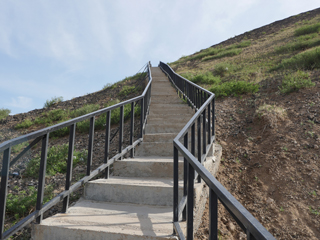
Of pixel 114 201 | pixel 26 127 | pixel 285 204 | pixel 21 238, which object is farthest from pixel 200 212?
pixel 26 127

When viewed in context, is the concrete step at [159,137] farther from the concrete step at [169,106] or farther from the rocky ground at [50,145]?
the concrete step at [169,106]

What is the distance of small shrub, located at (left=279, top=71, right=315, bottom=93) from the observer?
6.72m

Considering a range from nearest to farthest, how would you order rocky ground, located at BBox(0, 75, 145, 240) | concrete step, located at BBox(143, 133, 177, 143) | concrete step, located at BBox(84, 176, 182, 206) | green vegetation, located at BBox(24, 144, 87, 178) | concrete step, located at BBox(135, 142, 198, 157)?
1. concrete step, located at BBox(84, 176, 182, 206)
2. rocky ground, located at BBox(0, 75, 145, 240)
3. concrete step, located at BBox(135, 142, 198, 157)
4. concrete step, located at BBox(143, 133, 177, 143)
5. green vegetation, located at BBox(24, 144, 87, 178)

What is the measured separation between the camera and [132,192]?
304 centimetres

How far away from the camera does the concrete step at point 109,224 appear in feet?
7.39

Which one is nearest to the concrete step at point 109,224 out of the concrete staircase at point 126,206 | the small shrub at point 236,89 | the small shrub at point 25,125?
the concrete staircase at point 126,206

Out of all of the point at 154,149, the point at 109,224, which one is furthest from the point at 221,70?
the point at 109,224

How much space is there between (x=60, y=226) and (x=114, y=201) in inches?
32.4

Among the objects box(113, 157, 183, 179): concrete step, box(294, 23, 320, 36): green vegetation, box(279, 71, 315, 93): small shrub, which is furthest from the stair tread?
box(294, 23, 320, 36): green vegetation

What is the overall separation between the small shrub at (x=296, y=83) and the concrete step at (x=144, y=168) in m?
5.13

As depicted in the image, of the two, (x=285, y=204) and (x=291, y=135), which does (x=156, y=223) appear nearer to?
(x=285, y=204)

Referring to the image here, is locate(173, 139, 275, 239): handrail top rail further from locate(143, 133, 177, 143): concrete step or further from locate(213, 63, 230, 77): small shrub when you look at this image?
locate(213, 63, 230, 77): small shrub

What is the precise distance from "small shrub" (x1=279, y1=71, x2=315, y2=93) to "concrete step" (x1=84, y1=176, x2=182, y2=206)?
559 centimetres

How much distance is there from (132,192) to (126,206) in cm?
20
